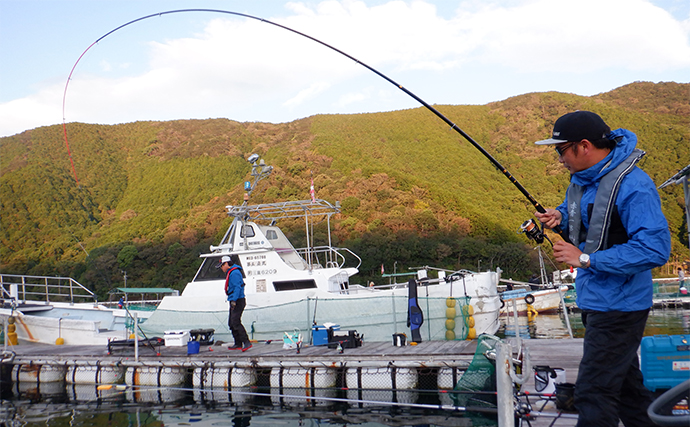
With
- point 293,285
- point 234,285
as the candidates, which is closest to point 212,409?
point 234,285

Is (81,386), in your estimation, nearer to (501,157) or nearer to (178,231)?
(178,231)

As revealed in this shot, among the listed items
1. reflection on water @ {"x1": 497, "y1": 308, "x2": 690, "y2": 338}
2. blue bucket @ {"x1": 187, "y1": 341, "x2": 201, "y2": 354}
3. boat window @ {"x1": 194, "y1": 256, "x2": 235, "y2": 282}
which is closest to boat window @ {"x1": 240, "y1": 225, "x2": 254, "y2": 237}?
boat window @ {"x1": 194, "y1": 256, "x2": 235, "y2": 282}

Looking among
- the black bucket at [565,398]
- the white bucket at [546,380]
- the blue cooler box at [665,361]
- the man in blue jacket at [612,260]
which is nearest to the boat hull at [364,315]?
the white bucket at [546,380]

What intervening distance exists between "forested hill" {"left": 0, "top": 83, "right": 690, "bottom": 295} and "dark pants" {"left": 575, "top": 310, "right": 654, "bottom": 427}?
37019mm

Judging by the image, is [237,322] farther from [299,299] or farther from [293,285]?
[293,285]

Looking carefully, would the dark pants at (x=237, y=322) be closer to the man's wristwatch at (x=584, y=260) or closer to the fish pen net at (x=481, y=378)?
the fish pen net at (x=481, y=378)

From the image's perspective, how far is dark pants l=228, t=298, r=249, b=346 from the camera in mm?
9367

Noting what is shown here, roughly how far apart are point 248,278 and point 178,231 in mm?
44760

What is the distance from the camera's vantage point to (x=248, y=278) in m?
12.8

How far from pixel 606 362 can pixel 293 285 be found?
10.5 meters

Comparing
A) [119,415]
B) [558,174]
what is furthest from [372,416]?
[558,174]

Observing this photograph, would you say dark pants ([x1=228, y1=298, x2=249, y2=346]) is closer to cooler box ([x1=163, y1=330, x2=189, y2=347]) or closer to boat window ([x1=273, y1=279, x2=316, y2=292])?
cooler box ([x1=163, y1=330, x2=189, y2=347])

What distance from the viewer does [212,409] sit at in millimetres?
8062

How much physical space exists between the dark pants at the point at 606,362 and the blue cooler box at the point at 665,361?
1828mm
